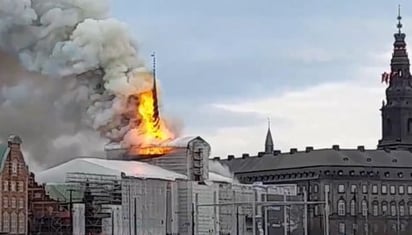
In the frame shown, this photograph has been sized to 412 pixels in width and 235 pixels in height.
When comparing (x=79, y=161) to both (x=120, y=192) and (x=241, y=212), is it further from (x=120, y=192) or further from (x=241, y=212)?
(x=241, y=212)

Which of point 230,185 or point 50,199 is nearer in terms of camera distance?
point 50,199

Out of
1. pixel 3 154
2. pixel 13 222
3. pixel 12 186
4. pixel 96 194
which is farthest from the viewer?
pixel 96 194

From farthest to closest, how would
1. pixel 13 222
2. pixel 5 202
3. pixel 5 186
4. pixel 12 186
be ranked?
pixel 12 186, pixel 13 222, pixel 5 186, pixel 5 202

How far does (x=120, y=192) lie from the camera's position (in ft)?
541

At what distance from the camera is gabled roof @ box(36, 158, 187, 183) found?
548 feet

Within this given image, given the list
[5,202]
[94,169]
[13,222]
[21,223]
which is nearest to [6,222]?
[13,222]

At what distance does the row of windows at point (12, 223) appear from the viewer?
146750mm

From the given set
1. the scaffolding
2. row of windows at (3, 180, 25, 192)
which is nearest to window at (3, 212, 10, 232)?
row of windows at (3, 180, 25, 192)

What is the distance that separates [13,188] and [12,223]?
377 cm

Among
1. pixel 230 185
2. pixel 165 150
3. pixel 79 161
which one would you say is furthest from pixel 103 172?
pixel 230 185

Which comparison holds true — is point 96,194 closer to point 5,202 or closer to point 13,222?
point 13,222

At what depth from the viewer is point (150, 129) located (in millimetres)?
175375

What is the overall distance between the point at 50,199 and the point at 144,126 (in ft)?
67.8

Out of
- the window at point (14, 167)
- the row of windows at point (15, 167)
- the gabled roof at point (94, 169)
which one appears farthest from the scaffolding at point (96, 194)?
the window at point (14, 167)
